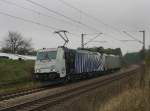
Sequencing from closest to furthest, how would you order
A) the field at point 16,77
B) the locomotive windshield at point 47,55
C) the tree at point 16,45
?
1. the locomotive windshield at point 47,55
2. the field at point 16,77
3. the tree at point 16,45

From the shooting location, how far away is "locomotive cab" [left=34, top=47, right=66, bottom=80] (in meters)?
27.7

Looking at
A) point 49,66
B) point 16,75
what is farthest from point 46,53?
point 16,75

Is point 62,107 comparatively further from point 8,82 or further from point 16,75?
point 16,75

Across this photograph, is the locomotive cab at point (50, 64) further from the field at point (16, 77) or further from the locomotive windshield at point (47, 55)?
the field at point (16, 77)

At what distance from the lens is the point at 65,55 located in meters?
29.1

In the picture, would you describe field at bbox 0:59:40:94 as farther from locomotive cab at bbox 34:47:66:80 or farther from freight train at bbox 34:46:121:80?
freight train at bbox 34:46:121:80

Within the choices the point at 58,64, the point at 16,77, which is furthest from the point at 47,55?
the point at 16,77

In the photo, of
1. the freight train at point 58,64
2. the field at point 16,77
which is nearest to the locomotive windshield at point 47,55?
the freight train at point 58,64

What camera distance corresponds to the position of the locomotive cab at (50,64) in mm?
27719

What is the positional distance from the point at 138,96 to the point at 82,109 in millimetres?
2493

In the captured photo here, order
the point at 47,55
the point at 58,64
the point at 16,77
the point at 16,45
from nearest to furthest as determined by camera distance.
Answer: the point at 58,64 < the point at 47,55 < the point at 16,77 < the point at 16,45

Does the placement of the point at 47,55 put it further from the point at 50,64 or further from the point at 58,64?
the point at 58,64

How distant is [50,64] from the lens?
28.2 metres

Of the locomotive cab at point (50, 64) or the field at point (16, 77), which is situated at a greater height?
the locomotive cab at point (50, 64)
